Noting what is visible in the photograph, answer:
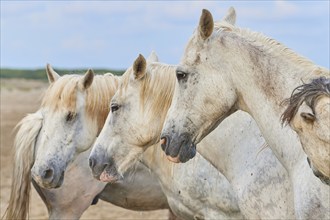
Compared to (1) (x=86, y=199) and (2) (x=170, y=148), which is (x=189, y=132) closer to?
(2) (x=170, y=148)

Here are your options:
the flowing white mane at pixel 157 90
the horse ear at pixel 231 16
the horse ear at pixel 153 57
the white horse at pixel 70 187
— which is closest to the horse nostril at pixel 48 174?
the white horse at pixel 70 187

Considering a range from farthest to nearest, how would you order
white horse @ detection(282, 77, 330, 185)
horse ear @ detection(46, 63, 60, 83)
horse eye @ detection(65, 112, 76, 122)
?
1. horse ear @ detection(46, 63, 60, 83)
2. horse eye @ detection(65, 112, 76, 122)
3. white horse @ detection(282, 77, 330, 185)

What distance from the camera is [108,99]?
7121 mm

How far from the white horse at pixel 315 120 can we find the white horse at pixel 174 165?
5.56 ft

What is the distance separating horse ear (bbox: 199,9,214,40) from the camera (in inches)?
196

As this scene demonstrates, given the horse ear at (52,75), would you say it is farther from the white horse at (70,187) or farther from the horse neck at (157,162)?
the horse neck at (157,162)

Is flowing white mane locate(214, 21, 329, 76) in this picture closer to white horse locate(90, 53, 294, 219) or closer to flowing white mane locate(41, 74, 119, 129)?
white horse locate(90, 53, 294, 219)

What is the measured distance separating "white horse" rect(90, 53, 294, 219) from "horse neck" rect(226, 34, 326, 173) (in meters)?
0.52

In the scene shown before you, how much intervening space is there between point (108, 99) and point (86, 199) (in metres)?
1.09

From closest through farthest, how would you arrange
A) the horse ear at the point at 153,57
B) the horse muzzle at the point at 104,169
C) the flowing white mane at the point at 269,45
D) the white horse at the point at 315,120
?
the white horse at the point at 315,120, the flowing white mane at the point at 269,45, the horse muzzle at the point at 104,169, the horse ear at the point at 153,57

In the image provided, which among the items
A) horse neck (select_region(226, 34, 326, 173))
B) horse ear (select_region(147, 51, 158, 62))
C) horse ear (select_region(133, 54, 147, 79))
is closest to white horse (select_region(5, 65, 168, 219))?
horse ear (select_region(147, 51, 158, 62))

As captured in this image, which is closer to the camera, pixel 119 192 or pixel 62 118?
pixel 62 118

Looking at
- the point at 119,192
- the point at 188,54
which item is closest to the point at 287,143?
the point at 188,54

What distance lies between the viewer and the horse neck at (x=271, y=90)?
16.0ft
